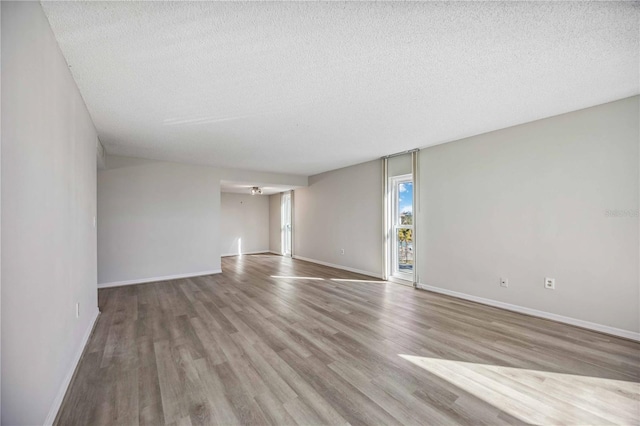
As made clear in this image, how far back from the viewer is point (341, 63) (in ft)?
6.61

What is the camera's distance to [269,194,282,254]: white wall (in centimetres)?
927

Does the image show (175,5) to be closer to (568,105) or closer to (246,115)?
(246,115)

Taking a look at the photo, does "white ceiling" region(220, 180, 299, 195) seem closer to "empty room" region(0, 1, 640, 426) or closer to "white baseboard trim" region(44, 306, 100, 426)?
"empty room" region(0, 1, 640, 426)

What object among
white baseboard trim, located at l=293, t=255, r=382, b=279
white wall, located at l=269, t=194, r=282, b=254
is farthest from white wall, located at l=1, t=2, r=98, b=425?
white wall, located at l=269, t=194, r=282, b=254

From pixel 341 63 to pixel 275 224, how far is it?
791cm

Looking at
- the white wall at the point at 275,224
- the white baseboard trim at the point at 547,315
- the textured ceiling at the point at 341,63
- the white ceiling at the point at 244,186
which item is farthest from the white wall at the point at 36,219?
the white wall at the point at 275,224

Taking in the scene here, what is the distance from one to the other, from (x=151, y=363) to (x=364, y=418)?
1.84 meters

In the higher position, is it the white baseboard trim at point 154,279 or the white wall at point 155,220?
the white wall at point 155,220

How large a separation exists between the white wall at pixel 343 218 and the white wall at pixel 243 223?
223 centimetres

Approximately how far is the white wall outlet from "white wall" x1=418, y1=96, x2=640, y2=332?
0.05 meters

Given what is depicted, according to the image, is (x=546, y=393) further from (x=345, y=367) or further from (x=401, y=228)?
(x=401, y=228)

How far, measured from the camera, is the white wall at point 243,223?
8945mm

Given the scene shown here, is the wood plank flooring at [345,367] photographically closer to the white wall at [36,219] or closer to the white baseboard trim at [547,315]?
the white baseboard trim at [547,315]

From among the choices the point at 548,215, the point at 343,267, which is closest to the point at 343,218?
the point at 343,267
